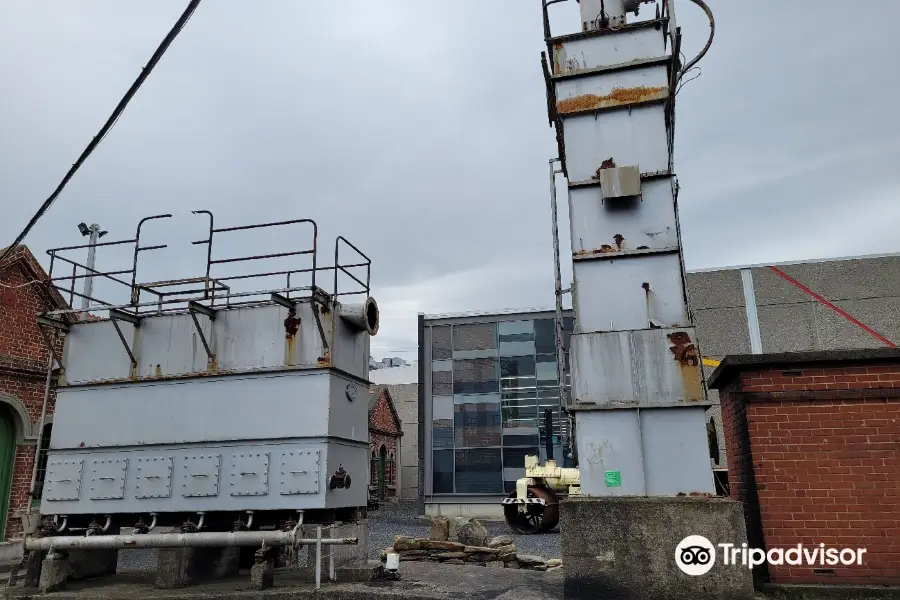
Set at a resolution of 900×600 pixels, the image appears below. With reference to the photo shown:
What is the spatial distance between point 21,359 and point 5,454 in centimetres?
197

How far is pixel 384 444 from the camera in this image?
115 ft

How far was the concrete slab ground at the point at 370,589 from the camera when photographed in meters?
7.38

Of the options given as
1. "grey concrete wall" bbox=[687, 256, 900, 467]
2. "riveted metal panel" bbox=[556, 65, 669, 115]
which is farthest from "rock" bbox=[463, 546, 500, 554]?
"riveted metal panel" bbox=[556, 65, 669, 115]

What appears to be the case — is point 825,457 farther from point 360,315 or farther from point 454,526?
point 454,526

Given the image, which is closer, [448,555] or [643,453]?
[643,453]

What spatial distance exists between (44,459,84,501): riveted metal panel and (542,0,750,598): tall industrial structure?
7.25 m

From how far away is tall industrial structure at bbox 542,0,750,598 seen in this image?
6406mm

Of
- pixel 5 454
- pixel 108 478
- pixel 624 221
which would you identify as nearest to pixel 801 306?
pixel 624 221

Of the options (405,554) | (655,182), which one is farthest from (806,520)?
(405,554)

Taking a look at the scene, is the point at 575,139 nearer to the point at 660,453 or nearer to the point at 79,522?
the point at 660,453

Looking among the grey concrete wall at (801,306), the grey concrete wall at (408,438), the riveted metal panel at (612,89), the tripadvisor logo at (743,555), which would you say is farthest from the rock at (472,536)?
the grey concrete wall at (408,438)

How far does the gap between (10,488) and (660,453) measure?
13.0 meters

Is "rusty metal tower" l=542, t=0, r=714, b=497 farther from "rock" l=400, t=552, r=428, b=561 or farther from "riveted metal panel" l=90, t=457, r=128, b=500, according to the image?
"riveted metal panel" l=90, t=457, r=128, b=500

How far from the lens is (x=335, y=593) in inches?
306
